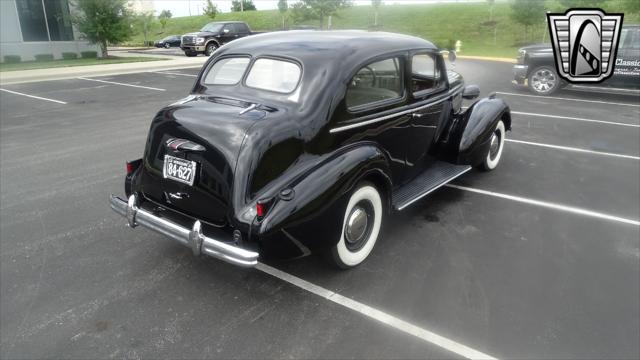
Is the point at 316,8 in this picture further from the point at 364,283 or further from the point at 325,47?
the point at 364,283

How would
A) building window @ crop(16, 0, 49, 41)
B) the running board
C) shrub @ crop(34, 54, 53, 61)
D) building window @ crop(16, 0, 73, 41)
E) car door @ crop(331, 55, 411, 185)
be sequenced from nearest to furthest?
car door @ crop(331, 55, 411, 185)
the running board
building window @ crop(16, 0, 49, 41)
building window @ crop(16, 0, 73, 41)
shrub @ crop(34, 54, 53, 61)

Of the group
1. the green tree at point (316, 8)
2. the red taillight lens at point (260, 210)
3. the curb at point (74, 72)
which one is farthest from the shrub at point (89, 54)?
the red taillight lens at point (260, 210)

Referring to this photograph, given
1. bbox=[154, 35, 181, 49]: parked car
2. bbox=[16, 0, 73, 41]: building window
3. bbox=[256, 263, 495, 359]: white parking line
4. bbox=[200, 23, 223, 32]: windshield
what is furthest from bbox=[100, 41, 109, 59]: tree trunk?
bbox=[256, 263, 495, 359]: white parking line

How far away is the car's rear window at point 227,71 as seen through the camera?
12.6ft

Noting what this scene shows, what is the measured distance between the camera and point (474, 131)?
4.93 metres

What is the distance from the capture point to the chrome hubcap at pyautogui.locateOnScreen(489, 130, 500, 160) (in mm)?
5676

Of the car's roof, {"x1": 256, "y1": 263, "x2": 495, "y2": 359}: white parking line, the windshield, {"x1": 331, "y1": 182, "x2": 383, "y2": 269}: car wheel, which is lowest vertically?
{"x1": 256, "y1": 263, "x2": 495, "y2": 359}: white parking line

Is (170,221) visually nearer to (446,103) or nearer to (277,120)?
(277,120)

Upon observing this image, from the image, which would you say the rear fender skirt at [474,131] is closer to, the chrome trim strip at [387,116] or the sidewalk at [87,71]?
the chrome trim strip at [387,116]

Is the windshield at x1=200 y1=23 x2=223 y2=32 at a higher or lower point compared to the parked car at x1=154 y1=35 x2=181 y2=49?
higher

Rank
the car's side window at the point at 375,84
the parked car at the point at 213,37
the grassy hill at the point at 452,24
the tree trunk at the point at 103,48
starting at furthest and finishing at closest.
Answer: the grassy hill at the point at 452,24, the parked car at the point at 213,37, the tree trunk at the point at 103,48, the car's side window at the point at 375,84

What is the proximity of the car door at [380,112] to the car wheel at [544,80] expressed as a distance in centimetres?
938

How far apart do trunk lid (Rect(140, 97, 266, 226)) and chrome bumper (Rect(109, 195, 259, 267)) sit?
17 centimetres

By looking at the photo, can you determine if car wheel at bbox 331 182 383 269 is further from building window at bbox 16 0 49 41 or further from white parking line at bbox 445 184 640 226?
building window at bbox 16 0 49 41
